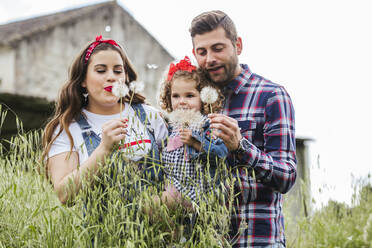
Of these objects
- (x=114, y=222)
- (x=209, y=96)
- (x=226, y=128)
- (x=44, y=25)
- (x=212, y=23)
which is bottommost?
(x=114, y=222)

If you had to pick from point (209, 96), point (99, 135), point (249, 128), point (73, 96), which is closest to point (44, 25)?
point (73, 96)

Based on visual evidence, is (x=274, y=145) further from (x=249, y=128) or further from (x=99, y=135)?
(x=99, y=135)

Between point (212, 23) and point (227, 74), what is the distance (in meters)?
0.42

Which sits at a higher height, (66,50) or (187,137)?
(66,50)

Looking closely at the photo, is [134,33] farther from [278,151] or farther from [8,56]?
[278,151]

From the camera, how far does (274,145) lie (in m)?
2.68

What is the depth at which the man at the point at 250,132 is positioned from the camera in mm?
2494

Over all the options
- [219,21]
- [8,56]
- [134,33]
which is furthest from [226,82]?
[134,33]

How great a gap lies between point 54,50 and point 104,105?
42.0 feet

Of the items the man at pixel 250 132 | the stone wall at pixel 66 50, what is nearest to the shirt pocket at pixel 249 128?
the man at pixel 250 132

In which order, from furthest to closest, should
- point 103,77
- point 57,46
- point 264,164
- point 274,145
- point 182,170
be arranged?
point 57,46 → point 103,77 → point 274,145 → point 264,164 → point 182,170

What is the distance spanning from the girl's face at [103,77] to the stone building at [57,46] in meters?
9.24

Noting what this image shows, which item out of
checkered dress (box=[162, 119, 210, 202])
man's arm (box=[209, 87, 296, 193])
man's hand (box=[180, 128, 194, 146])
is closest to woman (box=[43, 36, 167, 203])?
checkered dress (box=[162, 119, 210, 202])

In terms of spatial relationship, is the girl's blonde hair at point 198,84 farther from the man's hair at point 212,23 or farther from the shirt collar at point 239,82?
the man's hair at point 212,23
